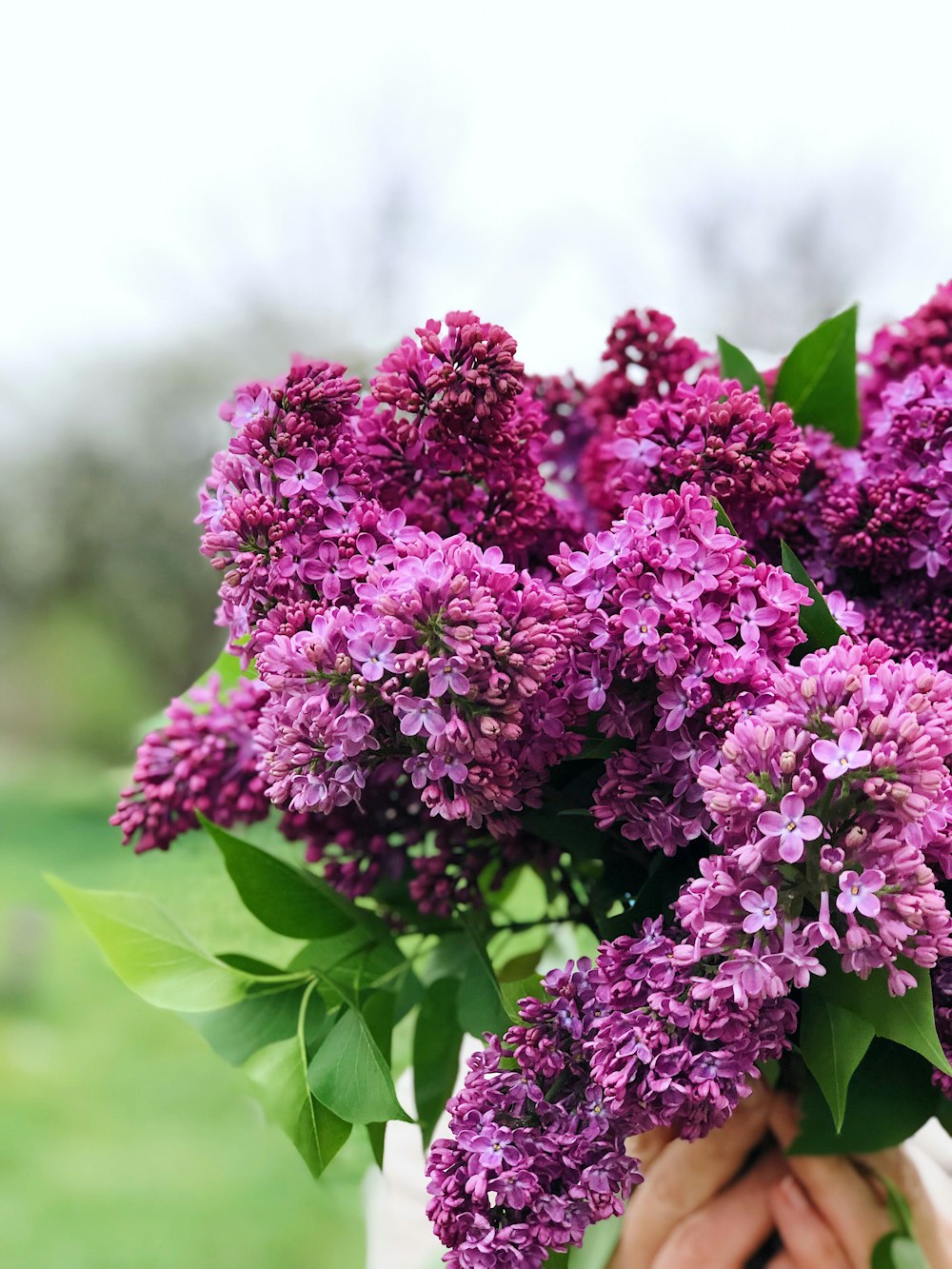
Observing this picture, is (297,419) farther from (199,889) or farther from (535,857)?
(199,889)

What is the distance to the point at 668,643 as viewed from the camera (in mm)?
442

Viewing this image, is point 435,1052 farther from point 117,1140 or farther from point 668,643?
point 117,1140

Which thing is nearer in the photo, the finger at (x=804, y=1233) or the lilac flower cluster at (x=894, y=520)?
the lilac flower cluster at (x=894, y=520)

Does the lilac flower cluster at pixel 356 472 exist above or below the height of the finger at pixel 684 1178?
above

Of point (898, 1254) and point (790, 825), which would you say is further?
point (898, 1254)

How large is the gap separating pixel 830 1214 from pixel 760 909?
419mm

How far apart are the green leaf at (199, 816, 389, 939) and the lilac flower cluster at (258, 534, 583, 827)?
14 centimetres

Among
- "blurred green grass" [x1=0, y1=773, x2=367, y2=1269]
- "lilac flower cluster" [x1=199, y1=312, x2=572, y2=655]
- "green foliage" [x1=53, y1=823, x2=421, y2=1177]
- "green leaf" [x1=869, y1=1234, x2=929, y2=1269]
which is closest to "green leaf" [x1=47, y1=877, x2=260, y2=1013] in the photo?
"green foliage" [x1=53, y1=823, x2=421, y2=1177]

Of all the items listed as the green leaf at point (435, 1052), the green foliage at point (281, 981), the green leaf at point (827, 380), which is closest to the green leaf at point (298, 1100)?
the green foliage at point (281, 981)

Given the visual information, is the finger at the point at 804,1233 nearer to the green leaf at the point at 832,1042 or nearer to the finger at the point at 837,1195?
the finger at the point at 837,1195

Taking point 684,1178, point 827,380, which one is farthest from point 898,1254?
point 827,380

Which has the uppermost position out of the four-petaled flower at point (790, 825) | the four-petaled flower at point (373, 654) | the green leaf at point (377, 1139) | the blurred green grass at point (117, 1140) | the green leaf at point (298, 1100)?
the blurred green grass at point (117, 1140)

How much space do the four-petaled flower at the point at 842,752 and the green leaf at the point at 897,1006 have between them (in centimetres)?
10

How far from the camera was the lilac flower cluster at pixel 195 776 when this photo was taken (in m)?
0.61
